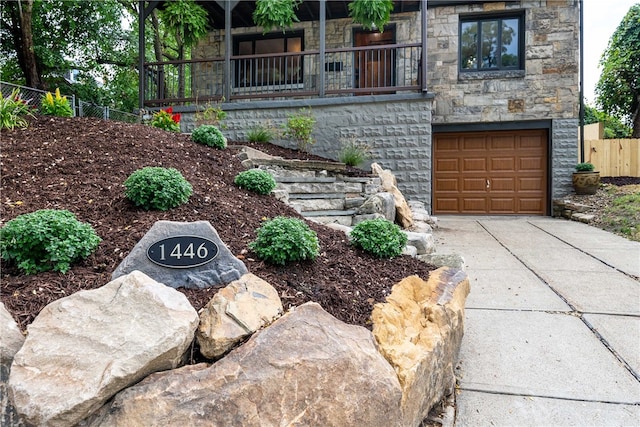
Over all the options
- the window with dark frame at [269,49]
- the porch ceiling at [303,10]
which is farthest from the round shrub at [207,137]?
the window with dark frame at [269,49]

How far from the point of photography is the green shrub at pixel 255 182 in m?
3.64

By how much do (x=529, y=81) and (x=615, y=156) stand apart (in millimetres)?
3336

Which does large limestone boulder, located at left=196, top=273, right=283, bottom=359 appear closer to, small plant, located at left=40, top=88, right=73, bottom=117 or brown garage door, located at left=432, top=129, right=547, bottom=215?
small plant, located at left=40, top=88, right=73, bottom=117

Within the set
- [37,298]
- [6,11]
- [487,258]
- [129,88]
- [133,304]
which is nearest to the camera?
[133,304]

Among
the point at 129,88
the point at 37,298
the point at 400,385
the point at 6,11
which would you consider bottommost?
the point at 400,385

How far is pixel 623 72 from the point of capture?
11.1 metres

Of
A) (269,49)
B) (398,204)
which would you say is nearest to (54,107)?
(398,204)

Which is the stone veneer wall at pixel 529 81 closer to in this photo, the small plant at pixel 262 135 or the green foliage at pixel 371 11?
A: the green foliage at pixel 371 11

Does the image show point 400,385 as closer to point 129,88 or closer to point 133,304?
point 133,304

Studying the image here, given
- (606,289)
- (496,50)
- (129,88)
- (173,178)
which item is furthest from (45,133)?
(496,50)

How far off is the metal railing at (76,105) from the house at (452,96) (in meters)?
0.77

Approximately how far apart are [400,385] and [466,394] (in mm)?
598

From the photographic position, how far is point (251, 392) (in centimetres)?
136

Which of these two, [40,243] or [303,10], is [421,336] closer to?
[40,243]
